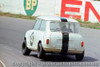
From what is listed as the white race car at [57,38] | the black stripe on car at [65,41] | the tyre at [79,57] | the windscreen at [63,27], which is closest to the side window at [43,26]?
the white race car at [57,38]

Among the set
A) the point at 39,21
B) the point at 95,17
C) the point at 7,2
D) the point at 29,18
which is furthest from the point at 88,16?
the point at 39,21

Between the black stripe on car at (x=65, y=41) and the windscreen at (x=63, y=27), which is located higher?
the windscreen at (x=63, y=27)

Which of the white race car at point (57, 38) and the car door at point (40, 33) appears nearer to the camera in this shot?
the white race car at point (57, 38)

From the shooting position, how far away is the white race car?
12172 mm

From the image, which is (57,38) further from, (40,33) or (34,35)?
(34,35)

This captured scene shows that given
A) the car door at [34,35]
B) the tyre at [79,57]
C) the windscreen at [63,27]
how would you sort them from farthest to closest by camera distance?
the car door at [34,35]
the tyre at [79,57]
the windscreen at [63,27]

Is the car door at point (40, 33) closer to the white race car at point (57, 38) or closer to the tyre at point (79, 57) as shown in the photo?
the white race car at point (57, 38)

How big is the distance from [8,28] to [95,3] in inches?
335

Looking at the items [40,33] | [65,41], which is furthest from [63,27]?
[40,33]

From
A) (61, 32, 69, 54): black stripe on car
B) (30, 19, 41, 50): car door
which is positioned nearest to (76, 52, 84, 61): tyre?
(61, 32, 69, 54): black stripe on car

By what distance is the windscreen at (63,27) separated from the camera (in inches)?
497

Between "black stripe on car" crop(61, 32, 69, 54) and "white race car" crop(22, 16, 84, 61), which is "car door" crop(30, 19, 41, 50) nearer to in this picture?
"white race car" crop(22, 16, 84, 61)

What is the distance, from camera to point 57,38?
39.9 feet

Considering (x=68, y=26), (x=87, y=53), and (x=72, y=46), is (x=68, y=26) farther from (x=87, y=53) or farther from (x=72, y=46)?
(x=87, y=53)
